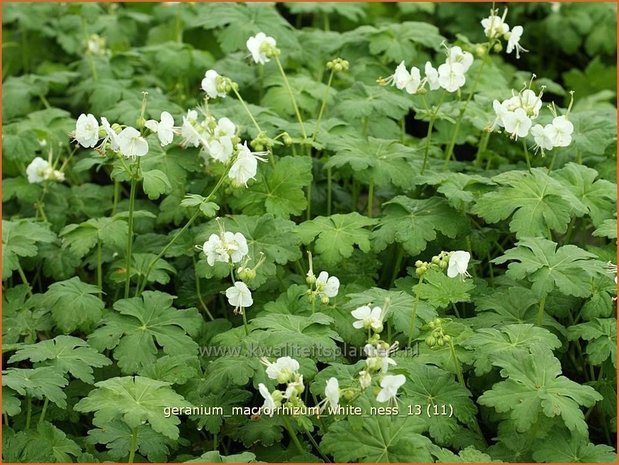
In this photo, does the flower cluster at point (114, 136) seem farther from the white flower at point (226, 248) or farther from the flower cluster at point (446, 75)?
the flower cluster at point (446, 75)

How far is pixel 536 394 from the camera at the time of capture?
284cm

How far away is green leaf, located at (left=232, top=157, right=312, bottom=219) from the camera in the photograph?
12.2ft

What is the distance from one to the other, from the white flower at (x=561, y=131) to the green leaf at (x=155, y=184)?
4.56ft

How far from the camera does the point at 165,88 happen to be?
5.18m

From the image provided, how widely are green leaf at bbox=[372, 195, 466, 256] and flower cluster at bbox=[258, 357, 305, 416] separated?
0.95 m

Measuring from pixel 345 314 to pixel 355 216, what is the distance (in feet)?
1.36

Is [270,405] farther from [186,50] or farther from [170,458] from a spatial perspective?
[186,50]

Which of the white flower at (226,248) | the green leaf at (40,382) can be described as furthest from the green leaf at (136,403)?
the white flower at (226,248)

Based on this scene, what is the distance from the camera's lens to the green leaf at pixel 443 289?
3.31 meters

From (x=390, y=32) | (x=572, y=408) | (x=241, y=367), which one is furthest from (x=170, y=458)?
(x=390, y=32)

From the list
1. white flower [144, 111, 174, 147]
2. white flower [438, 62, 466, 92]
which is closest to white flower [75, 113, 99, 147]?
white flower [144, 111, 174, 147]

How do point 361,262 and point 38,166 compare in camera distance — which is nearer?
point 361,262

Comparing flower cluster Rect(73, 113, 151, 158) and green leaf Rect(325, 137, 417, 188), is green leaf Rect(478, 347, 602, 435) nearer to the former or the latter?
green leaf Rect(325, 137, 417, 188)

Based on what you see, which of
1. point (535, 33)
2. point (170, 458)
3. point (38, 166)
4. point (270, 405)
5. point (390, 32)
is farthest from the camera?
point (535, 33)
